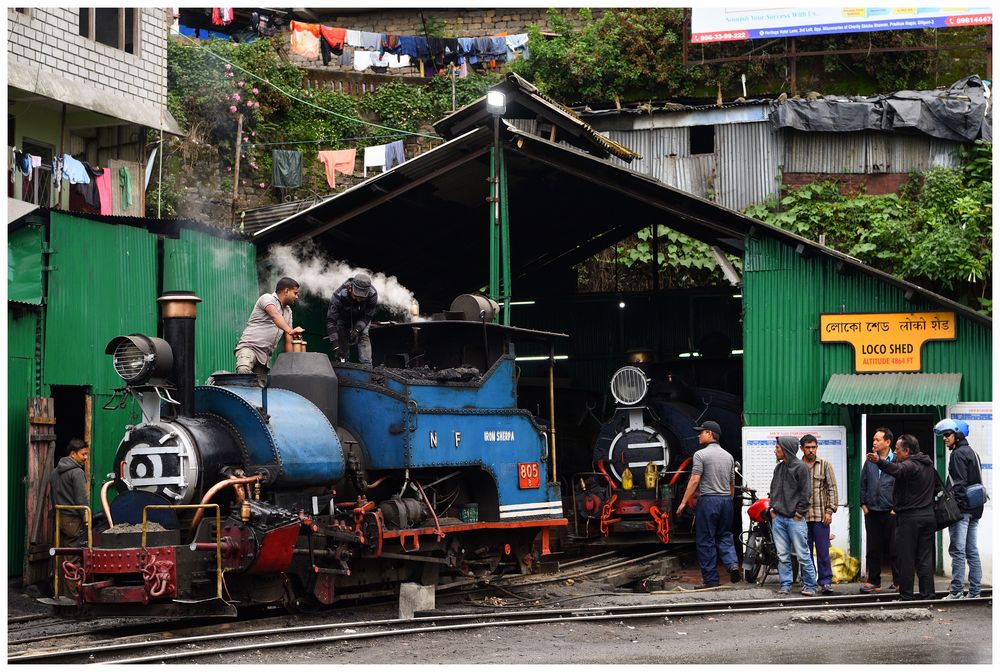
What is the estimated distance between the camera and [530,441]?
46.2 feet

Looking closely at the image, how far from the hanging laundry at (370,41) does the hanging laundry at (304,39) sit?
1224 mm

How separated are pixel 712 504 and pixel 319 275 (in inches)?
308

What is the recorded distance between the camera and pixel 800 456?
16.0 m

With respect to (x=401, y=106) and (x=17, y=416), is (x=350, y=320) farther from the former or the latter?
(x=401, y=106)

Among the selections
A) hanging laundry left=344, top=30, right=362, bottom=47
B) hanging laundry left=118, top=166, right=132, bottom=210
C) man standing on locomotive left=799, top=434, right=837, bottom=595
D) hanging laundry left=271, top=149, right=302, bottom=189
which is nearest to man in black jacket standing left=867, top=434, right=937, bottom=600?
man standing on locomotive left=799, top=434, right=837, bottom=595

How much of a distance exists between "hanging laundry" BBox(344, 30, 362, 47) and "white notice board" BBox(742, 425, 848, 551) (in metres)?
19.7

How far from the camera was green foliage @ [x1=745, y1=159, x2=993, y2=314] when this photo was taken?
2380cm

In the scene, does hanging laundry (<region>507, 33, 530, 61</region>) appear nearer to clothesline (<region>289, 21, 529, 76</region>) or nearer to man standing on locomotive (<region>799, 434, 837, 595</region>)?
clothesline (<region>289, 21, 529, 76</region>)

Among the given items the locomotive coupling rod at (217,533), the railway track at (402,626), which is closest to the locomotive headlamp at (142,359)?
the locomotive coupling rod at (217,533)

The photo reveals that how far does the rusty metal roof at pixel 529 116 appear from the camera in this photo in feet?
58.6

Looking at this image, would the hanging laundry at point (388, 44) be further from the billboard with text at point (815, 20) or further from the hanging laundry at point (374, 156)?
the billboard with text at point (815, 20)

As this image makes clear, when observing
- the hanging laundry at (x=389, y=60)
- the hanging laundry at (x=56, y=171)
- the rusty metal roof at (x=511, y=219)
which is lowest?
the rusty metal roof at (x=511, y=219)

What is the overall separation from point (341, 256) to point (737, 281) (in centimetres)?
665

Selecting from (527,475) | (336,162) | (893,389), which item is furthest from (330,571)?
(336,162)
